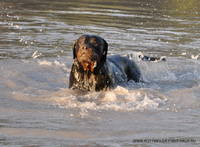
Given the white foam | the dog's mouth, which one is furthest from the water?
the dog's mouth

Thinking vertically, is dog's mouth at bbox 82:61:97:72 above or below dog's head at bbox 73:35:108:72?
below

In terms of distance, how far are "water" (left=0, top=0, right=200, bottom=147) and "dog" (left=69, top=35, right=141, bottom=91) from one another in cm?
22

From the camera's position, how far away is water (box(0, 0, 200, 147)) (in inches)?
245

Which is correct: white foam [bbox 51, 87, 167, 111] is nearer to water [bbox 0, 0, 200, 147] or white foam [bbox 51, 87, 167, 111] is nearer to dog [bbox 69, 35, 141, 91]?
water [bbox 0, 0, 200, 147]

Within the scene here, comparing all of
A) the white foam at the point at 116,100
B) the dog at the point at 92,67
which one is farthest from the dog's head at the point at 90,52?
the white foam at the point at 116,100

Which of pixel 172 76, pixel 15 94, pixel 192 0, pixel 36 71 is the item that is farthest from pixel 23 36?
pixel 192 0

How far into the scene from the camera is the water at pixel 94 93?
6211 millimetres

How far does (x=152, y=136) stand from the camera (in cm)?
616

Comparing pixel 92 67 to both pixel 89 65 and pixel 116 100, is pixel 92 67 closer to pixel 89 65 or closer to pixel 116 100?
pixel 89 65

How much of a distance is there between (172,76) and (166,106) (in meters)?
2.81

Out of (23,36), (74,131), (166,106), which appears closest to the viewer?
(74,131)

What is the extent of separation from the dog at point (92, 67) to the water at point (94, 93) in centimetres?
22

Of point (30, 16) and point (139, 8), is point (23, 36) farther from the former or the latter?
point (139, 8)

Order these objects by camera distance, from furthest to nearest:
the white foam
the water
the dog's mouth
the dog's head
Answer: the dog's mouth
the dog's head
the white foam
the water
